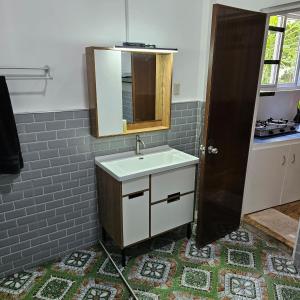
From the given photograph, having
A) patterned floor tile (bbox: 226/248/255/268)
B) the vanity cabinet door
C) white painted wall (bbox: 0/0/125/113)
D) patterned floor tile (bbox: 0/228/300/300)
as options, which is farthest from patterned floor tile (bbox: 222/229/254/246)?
white painted wall (bbox: 0/0/125/113)

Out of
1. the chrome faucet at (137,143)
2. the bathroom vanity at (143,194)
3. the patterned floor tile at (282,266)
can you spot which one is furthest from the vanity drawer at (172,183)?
the patterned floor tile at (282,266)

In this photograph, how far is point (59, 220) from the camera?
2.25 m

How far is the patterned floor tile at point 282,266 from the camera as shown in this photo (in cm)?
217

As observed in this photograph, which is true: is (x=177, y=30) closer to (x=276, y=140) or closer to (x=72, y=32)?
(x=72, y=32)

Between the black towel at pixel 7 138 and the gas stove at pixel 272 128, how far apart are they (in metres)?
2.35

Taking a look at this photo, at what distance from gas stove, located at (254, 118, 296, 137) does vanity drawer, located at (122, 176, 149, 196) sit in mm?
1502

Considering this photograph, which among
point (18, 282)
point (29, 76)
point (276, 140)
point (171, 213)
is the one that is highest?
point (29, 76)

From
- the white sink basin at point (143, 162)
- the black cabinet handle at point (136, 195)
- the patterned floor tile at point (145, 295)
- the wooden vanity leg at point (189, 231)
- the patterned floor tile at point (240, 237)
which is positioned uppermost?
the white sink basin at point (143, 162)

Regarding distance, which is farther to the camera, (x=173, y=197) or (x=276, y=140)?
(x=276, y=140)

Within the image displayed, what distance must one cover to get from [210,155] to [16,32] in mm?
1665

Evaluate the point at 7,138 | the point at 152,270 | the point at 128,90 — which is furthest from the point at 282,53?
the point at 7,138

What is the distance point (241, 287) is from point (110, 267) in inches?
41.1

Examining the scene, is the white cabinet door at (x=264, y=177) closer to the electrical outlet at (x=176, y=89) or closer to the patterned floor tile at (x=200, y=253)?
the patterned floor tile at (x=200, y=253)

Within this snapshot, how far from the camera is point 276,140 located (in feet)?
9.21
